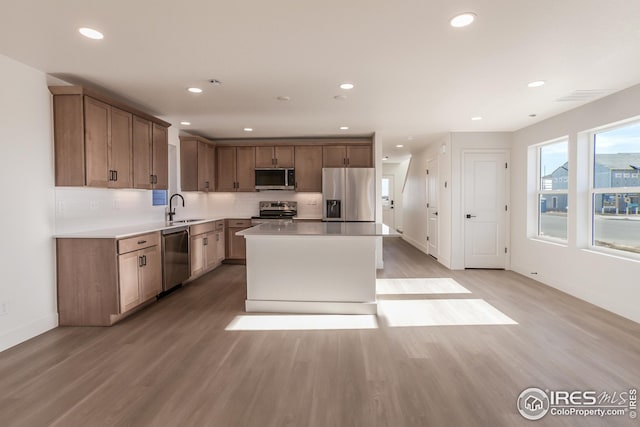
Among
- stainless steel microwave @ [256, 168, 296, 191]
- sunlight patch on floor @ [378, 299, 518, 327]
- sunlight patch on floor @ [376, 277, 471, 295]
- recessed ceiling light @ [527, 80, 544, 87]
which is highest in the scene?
recessed ceiling light @ [527, 80, 544, 87]

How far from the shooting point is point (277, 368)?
2.45 metres

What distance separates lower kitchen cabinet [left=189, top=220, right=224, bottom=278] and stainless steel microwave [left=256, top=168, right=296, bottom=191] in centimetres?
106

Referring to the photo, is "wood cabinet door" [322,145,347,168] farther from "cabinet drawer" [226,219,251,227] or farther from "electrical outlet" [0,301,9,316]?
"electrical outlet" [0,301,9,316]

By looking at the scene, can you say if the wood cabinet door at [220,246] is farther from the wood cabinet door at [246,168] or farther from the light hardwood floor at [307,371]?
the light hardwood floor at [307,371]

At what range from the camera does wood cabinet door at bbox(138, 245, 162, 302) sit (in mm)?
3706

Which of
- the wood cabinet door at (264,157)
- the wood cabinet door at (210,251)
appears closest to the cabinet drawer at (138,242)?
the wood cabinet door at (210,251)

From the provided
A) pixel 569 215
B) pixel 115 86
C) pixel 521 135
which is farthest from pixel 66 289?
pixel 521 135

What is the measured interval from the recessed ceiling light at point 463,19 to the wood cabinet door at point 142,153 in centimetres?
356

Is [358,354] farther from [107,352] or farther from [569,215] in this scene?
[569,215]

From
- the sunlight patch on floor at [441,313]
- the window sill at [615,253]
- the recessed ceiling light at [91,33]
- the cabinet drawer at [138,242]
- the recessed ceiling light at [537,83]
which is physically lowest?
the sunlight patch on floor at [441,313]

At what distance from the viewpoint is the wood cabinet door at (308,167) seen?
616 cm

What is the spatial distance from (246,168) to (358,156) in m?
2.16

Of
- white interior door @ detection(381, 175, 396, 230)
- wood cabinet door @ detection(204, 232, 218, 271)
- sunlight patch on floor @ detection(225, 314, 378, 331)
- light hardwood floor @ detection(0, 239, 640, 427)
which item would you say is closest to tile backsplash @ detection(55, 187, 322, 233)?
wood cabinet door @ detection(204, 232, 218, 271)

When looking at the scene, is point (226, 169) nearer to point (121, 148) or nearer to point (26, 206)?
point (121, 148)
